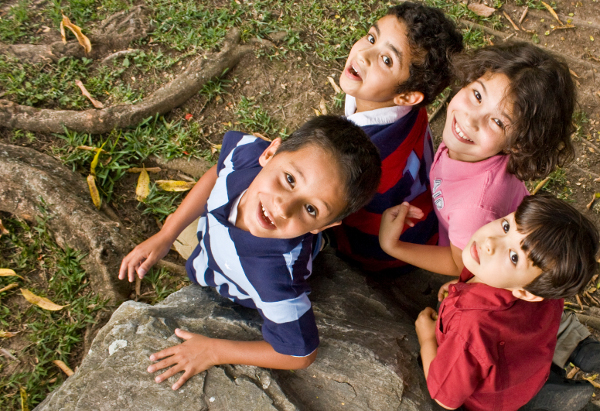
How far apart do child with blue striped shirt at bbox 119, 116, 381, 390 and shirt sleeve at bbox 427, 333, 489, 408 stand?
57 cm

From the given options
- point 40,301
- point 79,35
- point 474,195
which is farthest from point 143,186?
point 474,195

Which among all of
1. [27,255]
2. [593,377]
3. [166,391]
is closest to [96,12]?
[27,255]

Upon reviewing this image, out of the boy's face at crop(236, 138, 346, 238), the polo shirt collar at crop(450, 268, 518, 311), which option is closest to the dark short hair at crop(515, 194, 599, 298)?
the polo shirt collar at crop(450, 268, 518, 311)

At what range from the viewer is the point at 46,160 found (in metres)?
2.93

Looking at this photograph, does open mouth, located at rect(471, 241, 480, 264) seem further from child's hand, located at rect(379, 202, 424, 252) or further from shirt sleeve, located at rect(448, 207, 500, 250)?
child's hand, located at rect(379, 202, 424, 252)

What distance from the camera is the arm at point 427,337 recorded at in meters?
2.12

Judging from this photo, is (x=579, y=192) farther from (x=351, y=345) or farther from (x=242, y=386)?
(x=242, y=386)

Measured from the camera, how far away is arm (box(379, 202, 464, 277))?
2.32 metres

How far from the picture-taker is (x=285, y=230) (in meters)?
1.84

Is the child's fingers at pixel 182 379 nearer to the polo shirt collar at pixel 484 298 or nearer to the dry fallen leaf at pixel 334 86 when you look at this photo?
the polo shirt collar at pixel 484 298

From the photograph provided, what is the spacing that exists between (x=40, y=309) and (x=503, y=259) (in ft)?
8.60

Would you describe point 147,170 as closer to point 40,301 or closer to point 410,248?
point 40,301

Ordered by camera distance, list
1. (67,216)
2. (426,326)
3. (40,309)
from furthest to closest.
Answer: (67,216) → (40,309) → (426,326)

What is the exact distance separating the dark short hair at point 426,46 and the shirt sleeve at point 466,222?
766mm
